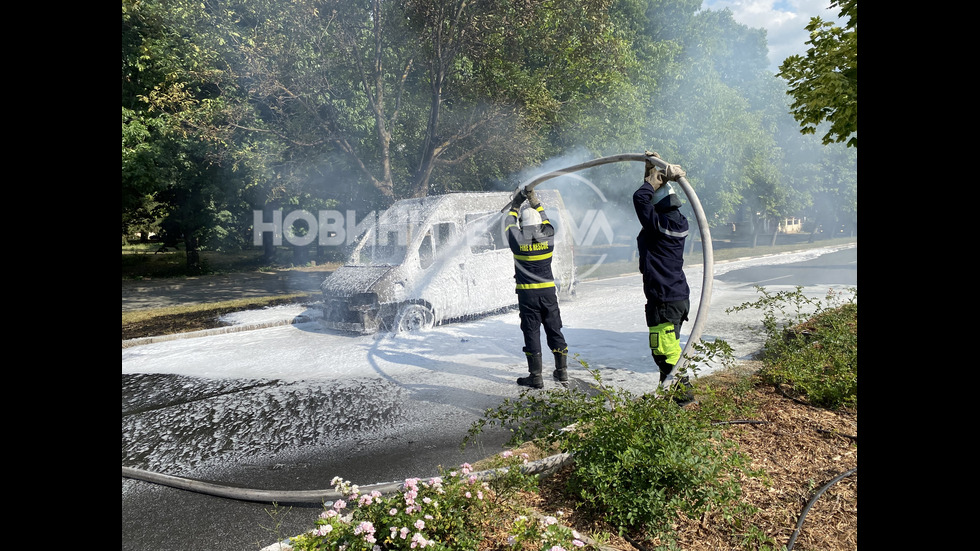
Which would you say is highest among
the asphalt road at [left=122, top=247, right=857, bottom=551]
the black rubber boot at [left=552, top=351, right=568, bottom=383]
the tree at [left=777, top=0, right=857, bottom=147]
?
the tree at [left=777, top=0, right=857, bottom=147]

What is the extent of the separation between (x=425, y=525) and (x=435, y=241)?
23.1ft

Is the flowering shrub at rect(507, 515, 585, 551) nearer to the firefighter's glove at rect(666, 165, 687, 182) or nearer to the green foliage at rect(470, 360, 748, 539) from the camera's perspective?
the green foliage at rect(470, 360, 748, 539)

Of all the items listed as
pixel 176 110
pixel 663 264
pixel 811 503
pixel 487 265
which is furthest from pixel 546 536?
pixel 176 110

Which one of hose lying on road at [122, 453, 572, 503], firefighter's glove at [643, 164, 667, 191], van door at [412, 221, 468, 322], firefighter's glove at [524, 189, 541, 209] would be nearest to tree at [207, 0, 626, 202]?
van door at [412, 221, 468, 322]

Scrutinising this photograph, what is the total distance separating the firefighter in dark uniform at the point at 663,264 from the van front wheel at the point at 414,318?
468 cm

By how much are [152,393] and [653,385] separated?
5.38 meters

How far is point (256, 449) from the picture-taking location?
14.9 ft

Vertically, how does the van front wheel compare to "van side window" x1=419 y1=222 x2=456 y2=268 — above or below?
below

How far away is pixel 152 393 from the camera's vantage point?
6.09m

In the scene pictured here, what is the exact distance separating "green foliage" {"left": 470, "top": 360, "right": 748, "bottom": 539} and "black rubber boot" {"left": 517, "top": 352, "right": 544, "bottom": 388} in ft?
8.61

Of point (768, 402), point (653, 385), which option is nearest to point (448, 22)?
point (653, 385)

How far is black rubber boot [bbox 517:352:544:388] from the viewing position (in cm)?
600

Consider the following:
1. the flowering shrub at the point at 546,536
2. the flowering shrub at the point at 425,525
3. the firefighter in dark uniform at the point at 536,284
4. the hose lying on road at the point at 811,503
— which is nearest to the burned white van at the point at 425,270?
the firefighter in dark uniform at the point at 536,284
